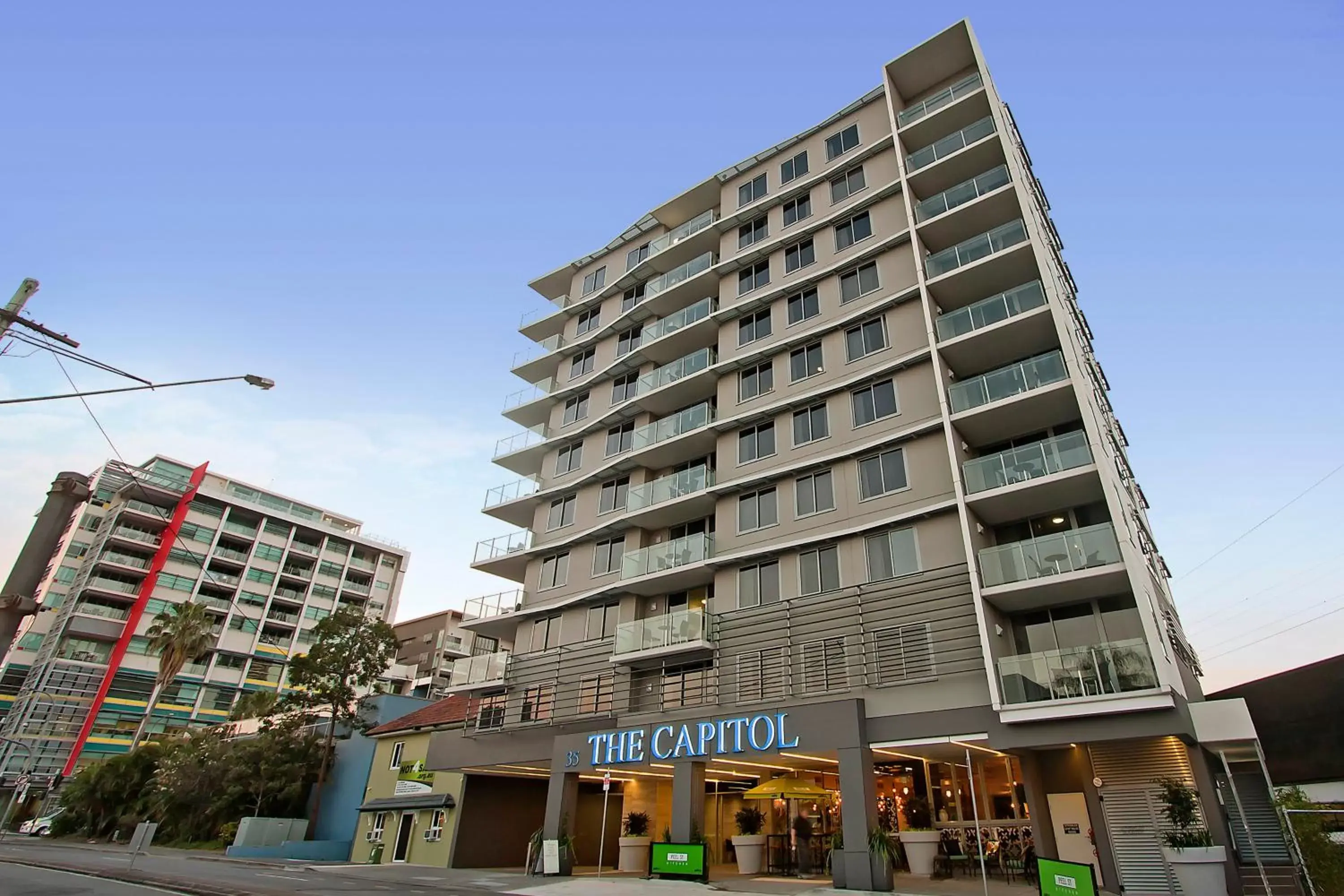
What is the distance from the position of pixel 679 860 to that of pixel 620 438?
56.9ft

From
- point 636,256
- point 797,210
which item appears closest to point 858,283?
point 797,210

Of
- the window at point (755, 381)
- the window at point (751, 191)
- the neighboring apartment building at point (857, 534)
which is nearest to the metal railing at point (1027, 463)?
the neighboring apartment building at point (857, 534)

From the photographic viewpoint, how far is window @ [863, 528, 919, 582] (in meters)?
21.8

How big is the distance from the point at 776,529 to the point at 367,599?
72768 millimetres

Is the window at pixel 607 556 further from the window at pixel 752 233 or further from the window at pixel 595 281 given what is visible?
the window at pixel 595 281

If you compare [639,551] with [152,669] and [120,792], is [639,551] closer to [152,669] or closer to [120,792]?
[120,792]

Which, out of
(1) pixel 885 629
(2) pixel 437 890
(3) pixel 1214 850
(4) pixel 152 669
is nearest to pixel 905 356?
(1) pixel 885 629

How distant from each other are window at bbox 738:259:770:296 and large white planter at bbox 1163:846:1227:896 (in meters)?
22.3

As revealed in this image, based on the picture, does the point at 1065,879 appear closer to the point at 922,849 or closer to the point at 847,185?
the point at 922,849

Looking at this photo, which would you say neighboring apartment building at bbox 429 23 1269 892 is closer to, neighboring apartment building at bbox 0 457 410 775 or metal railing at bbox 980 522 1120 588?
metal railing at bbox 980 522 1120 588

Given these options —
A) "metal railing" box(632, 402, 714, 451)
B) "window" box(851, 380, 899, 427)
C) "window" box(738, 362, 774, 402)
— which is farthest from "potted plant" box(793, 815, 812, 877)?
"window" box(738, 362, 774, 402)

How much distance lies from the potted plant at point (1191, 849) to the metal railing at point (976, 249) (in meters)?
15.5

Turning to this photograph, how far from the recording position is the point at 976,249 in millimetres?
24188

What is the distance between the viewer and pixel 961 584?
20359 millimetres
